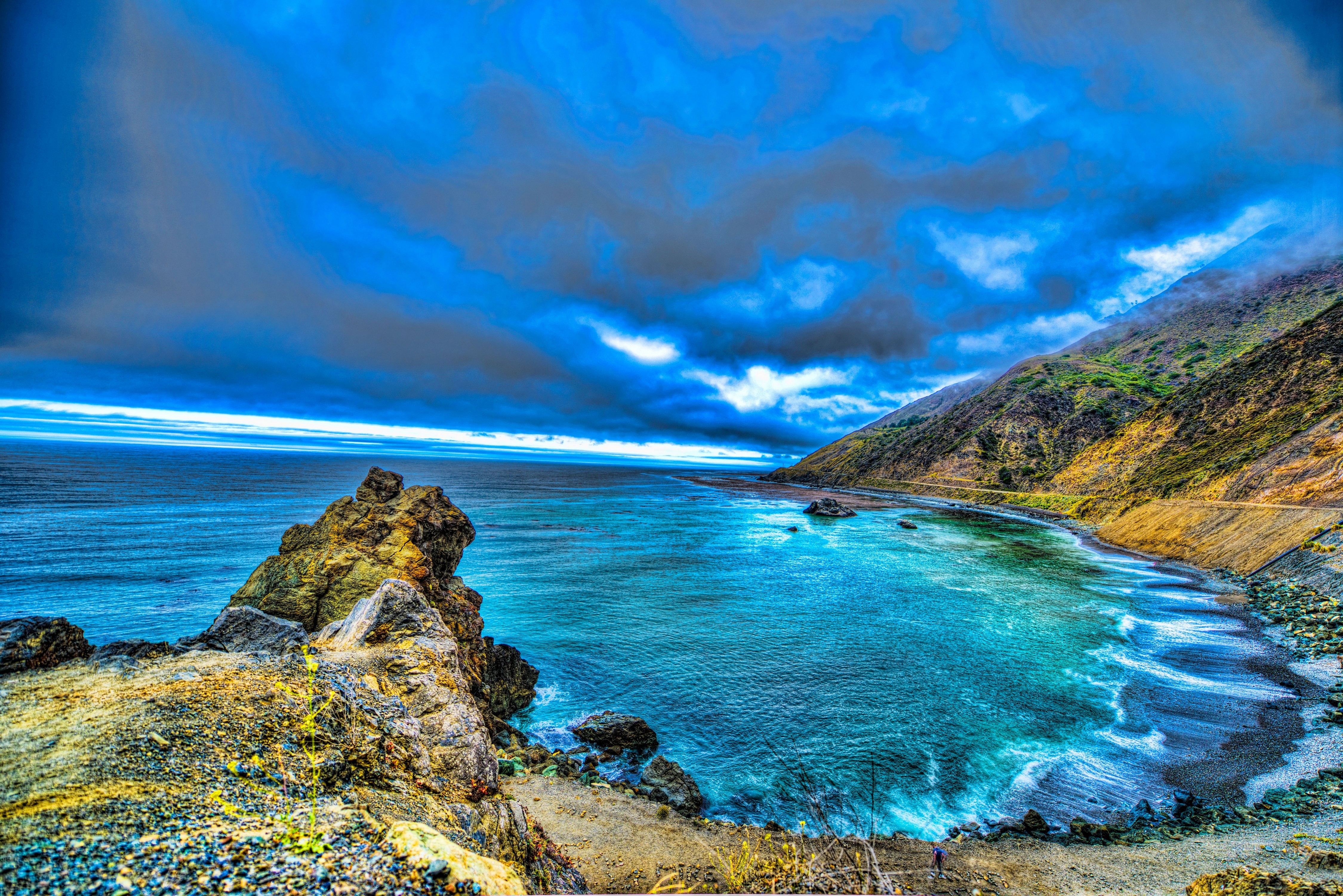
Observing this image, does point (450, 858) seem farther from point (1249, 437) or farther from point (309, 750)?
point (1249, 437)

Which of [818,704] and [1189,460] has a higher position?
[1189,460]

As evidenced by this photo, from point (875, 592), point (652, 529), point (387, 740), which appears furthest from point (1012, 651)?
point (652, 529)

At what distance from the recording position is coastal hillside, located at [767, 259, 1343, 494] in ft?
395

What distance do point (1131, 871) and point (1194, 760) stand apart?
832cm

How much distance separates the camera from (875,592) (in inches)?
1619

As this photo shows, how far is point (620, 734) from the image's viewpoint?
1884cm

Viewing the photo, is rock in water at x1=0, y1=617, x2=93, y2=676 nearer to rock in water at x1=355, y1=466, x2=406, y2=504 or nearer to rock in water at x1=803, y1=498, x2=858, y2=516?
rock in water at x1=355, y1=466, x2=406, y2=504

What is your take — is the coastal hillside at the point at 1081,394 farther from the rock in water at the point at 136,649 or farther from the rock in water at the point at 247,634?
the rock in water at the point at 136,649

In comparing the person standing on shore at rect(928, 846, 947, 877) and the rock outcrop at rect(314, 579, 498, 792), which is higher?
the rock outcrop at rect(314, 579, 498, 792)

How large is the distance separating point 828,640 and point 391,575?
24018mm

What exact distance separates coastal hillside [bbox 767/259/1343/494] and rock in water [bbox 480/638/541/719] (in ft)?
370

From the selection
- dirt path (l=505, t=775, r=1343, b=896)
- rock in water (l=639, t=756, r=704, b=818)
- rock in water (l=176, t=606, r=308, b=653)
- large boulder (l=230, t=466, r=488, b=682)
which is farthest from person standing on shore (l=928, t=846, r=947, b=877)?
rock in water (l=176, t=606, r=308, b=653)

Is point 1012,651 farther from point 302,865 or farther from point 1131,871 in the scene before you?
point 302,865

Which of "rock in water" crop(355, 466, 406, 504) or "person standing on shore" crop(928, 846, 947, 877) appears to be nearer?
"person standing on shore" crop(928, 846, 947, 877)
